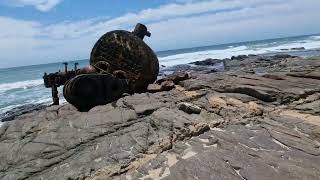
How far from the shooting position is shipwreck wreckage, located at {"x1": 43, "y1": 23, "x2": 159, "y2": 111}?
9.02 meters

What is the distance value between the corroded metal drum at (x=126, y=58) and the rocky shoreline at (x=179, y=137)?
1.40m

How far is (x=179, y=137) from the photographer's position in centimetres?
618

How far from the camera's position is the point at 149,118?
6.92 m

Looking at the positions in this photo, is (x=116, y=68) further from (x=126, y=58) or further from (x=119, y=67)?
(x=126, y=58)

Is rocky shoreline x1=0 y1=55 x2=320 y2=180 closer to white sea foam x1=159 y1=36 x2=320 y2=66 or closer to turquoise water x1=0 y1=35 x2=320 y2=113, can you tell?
turquoise water x1=0 y1=35 x2=320 y2=113

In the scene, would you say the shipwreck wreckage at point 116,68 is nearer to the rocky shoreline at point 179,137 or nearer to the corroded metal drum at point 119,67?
the corroded metal drum at point 119,67

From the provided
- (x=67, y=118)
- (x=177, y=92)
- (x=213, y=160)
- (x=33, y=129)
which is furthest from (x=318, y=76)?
(x=33, y=129)

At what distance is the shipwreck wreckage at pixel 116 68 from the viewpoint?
355 inches

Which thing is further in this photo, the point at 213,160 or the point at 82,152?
the point at 82,152

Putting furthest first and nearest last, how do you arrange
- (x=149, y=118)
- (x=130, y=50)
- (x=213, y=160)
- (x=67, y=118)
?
(x=130, y=50), (x=67, y=118), (x=149, y=118), (x=213, y=160)

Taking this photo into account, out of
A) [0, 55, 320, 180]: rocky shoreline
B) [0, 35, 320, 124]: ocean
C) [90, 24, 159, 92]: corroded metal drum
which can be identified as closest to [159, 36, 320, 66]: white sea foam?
[0, 35, 320, 124]: ocean

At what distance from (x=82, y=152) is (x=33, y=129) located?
5.15 ft

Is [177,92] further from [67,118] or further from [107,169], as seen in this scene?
[107,169]

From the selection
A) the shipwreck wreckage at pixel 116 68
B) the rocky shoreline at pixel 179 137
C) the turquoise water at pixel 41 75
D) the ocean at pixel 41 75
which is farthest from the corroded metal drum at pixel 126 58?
the turquoise water at pixel 41 75
